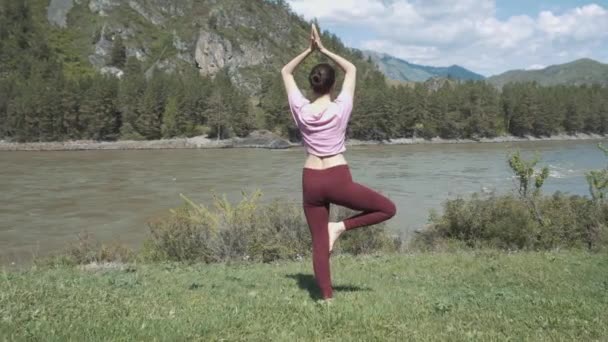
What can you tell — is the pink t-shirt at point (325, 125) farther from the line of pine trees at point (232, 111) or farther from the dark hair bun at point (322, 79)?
the line of pine trees at point (232, 111)

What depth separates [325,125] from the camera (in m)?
5.53

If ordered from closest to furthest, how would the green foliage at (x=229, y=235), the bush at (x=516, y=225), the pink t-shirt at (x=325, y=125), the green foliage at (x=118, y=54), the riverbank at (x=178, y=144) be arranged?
the pink t-shirt at (x=325, y=125)
the green foliage at (x=229, y=235)
the bush at (x=516, y=225)
the riverbank at (x=178, y=144)
the green foliage at (x=118, y=54)

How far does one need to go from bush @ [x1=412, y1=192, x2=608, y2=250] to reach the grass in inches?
505

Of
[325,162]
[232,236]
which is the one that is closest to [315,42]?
[325,162]

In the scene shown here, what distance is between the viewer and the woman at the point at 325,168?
555cm

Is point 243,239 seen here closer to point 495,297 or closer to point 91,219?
point 495,297

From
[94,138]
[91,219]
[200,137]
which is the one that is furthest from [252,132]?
[91,219]

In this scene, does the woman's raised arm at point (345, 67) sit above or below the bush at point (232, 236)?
above

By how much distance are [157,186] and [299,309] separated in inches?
1686

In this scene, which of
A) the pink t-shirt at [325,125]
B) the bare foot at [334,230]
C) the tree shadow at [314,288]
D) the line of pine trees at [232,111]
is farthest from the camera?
the line of pine trees at [232,111]

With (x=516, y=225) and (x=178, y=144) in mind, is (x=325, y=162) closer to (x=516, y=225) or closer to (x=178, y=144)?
(x=516, y=225)

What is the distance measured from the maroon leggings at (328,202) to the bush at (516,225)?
1445 cm

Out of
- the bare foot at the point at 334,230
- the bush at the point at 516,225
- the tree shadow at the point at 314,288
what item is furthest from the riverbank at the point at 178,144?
the bare foot at the point at 334,230

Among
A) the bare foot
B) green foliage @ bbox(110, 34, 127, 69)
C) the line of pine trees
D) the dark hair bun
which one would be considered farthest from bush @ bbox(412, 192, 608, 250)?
green foliage @ bbox(110, 34, 127, 69)
